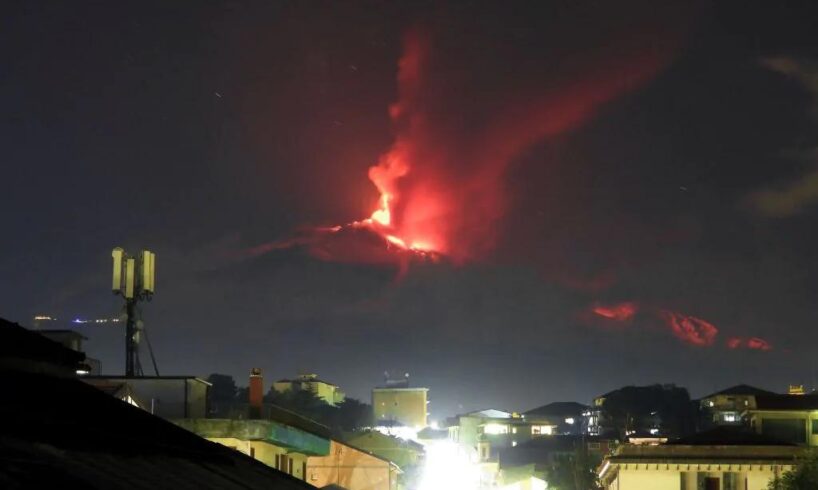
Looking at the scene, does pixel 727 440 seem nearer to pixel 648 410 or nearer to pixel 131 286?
pixel 131 286

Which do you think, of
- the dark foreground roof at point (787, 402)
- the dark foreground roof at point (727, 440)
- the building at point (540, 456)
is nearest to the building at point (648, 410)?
the building at point (540, 456)

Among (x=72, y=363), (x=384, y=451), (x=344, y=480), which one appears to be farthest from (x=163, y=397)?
(x=384, y=451)

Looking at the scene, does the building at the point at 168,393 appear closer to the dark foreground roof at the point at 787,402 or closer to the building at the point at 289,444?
the building at the point at 289,444

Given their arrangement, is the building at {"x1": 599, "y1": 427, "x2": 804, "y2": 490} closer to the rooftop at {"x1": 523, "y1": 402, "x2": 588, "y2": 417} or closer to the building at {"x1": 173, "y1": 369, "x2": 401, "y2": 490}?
the building at {"x1": 173, "y1": 369, "x2": 401, "y2": 490}

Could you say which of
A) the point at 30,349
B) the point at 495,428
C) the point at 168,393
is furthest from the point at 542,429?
the point at 30,349

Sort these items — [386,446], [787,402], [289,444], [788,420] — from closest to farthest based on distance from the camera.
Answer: [289,444]
[788,420]
[787,402]
[386,446]
